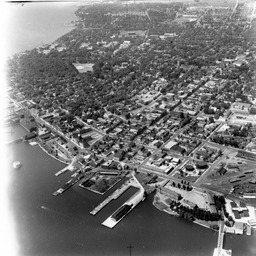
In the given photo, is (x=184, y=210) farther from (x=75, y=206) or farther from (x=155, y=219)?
(x=75, y=206)

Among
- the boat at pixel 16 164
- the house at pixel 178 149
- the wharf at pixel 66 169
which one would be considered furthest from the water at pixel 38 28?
the house at pixel 178 149

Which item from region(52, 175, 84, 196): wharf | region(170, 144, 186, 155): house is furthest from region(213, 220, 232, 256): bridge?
region(52, 175, 84, 196): wharf

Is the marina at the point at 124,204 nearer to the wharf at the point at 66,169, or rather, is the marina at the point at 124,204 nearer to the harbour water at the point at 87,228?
the harbour water at the point at 87,228

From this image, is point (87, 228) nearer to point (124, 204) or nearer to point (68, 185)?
point (124, 204)

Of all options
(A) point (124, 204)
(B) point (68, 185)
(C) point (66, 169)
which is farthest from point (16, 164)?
(A) point (124, 204)

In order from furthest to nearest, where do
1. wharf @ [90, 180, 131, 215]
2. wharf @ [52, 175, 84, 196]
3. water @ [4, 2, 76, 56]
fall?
water @ [4, 2, 76, 56] < wharf @ [52, 175, 84, 196] < wharf @ [90, 180, 131, 215]

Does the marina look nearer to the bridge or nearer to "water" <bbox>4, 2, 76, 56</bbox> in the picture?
the bridge
